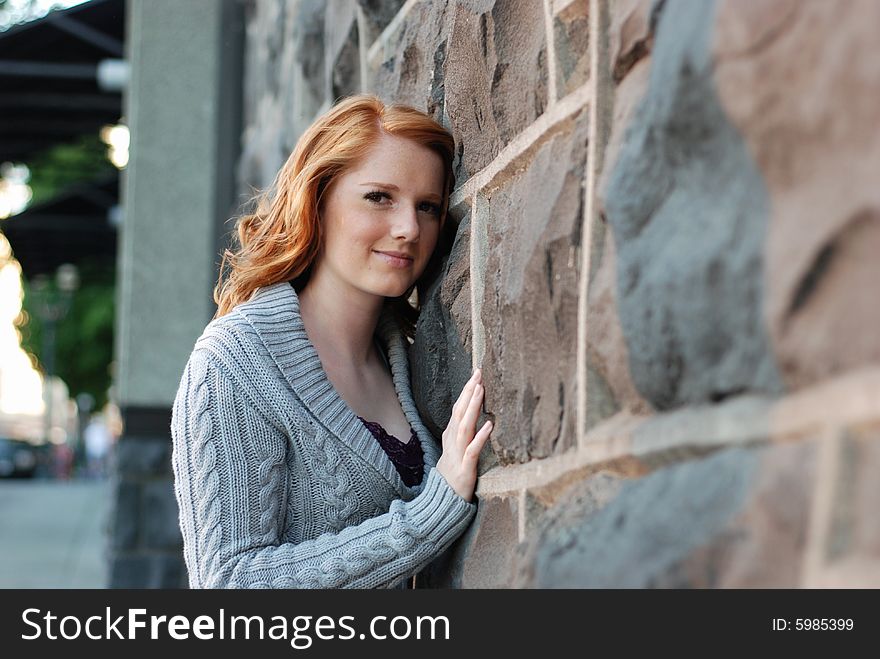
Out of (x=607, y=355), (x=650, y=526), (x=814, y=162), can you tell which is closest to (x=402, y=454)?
(x=607, y=355)

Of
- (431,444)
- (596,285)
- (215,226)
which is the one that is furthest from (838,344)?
(215,226)

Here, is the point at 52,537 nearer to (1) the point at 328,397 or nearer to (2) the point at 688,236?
(1) the point at 328,397

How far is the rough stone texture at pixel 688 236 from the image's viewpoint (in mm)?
1034

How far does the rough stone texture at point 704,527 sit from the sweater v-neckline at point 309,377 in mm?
779

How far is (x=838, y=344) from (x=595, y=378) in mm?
508

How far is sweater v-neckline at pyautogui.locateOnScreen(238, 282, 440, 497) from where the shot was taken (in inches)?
82.2

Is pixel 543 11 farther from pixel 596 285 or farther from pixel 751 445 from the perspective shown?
pixel 751 445

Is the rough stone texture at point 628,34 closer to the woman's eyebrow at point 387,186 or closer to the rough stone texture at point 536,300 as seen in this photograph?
the rough stone texture at point 536,300

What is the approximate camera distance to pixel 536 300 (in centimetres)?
159

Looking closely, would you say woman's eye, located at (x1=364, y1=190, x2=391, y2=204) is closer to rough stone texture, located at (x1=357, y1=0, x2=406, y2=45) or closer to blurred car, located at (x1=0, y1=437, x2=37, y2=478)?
rough stone texture, located at (x1=357, y1=0, x2=406, y2=45)

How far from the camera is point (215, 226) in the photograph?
5688 mm

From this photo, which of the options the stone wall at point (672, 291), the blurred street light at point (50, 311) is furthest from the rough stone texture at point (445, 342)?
the blurred street light at point (50, 311)

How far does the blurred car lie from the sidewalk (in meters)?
9.48

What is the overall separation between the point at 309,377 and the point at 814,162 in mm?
1304
